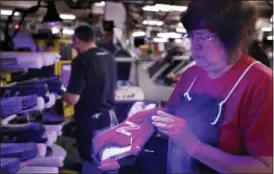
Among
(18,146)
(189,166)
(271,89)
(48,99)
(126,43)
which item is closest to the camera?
(271,89)

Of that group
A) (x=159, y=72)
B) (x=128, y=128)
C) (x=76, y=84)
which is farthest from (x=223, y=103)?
(x=159, y=72)

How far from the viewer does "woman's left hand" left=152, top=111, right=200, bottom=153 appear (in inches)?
54.6

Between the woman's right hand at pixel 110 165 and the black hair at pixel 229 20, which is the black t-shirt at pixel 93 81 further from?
the black hair at pixel 229 20

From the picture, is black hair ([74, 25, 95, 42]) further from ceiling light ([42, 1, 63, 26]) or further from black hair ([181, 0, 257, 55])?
black hair ([181, 0, 257, 55])

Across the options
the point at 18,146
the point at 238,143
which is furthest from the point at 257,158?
the point at 18,146

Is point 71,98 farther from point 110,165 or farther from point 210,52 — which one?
point 210,52

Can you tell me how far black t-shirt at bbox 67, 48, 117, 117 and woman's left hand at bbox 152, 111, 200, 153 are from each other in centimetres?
190

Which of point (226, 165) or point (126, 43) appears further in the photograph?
point (126, 43)

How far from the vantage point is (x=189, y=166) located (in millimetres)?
1463

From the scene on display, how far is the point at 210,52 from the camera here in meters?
1.38

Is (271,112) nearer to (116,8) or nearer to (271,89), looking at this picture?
(271,89)

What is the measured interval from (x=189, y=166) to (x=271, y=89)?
40 centimetres

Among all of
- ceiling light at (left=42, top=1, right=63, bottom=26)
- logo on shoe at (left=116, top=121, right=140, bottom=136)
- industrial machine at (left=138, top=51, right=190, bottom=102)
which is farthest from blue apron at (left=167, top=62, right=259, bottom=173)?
industrial machine at (left=138, top=51, right=190, bottom=102)

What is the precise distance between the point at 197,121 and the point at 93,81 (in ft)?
6.71
